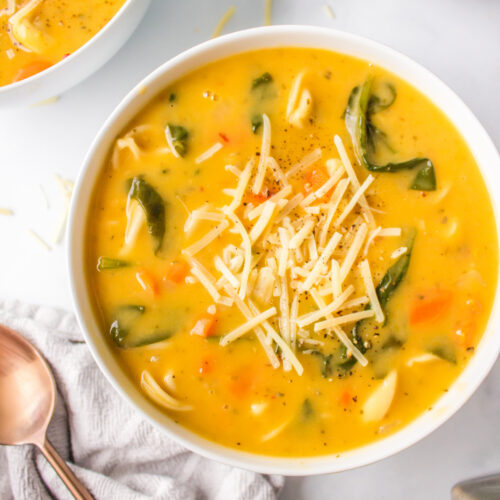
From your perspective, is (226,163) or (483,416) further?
(483,416)

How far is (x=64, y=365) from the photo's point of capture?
2.46 metres

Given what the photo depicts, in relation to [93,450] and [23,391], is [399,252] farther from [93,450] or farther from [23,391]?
[23,391]

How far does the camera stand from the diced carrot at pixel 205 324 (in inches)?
83.6

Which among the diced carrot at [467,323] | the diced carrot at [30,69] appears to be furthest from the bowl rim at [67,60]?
the diced carrot at [467,323]

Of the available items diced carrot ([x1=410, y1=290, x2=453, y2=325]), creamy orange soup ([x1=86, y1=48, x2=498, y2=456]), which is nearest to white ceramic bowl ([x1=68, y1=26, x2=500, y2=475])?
creamy orange soup ([x1=86, y1=48, x2=498, y2=456])

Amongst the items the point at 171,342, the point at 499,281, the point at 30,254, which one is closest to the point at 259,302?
the point at 171,342

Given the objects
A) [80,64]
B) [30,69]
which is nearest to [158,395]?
[80,64]

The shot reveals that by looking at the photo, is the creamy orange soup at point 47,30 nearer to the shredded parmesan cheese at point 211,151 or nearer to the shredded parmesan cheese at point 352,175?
the shredded parmesan cheese at point 211,151

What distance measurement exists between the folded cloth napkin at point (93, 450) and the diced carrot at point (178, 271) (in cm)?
50

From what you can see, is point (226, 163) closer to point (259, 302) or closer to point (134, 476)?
point (259, 302)

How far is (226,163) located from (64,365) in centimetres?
88

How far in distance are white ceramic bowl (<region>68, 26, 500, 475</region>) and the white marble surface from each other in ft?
1.10

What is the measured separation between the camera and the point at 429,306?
2119 mm

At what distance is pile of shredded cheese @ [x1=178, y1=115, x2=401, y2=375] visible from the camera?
6.73 ft
